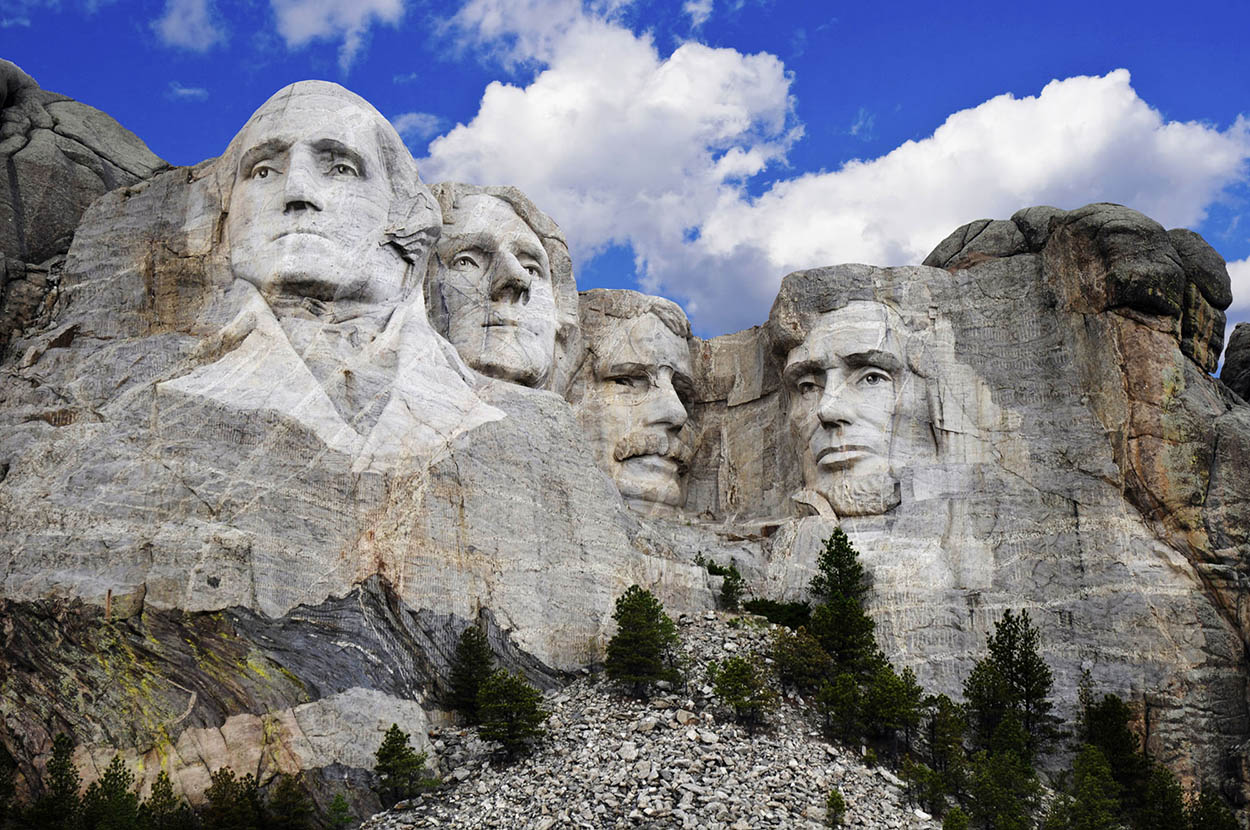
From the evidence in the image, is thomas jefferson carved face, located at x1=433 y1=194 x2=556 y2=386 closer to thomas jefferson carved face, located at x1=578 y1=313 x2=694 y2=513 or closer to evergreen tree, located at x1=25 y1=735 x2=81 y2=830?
thomas jefferson carved face, located at x1=578 y1=313 x2=694 y2=513

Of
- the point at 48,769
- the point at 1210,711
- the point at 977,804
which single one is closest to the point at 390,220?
the point at 48,769

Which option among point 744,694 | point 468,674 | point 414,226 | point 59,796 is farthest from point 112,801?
point 414,226

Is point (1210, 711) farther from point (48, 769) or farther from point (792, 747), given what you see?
point (48, 769)

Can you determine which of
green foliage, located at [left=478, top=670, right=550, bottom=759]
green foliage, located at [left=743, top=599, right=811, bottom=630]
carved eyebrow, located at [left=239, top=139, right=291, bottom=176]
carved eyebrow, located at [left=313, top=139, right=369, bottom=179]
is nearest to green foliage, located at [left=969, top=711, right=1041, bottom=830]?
green foliage, located at [left=743, top=599, right=811, bottom=630]

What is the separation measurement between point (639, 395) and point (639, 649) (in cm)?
933

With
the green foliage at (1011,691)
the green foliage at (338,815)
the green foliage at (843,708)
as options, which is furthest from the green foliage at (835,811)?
the green foliage at (338,815)

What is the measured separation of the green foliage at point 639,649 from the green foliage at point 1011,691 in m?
5.09

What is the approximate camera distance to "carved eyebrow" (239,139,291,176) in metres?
30.2

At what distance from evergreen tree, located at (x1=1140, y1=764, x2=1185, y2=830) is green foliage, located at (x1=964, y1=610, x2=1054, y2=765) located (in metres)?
1.87

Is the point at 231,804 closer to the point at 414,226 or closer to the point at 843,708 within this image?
the point at 843,708

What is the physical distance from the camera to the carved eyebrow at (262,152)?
30.2 m

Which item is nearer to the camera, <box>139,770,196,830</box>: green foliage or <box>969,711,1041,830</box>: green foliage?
<box>139,770,196,830</box>: green foliage

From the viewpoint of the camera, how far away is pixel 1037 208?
114 feet

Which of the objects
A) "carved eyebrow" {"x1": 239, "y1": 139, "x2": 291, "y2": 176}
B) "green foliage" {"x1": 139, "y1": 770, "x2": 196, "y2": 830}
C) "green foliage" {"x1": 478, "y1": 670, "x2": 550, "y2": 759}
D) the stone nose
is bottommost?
"green foliage" {"x1": 139, "y1": 770, "x2": 196, "y2": 830}
